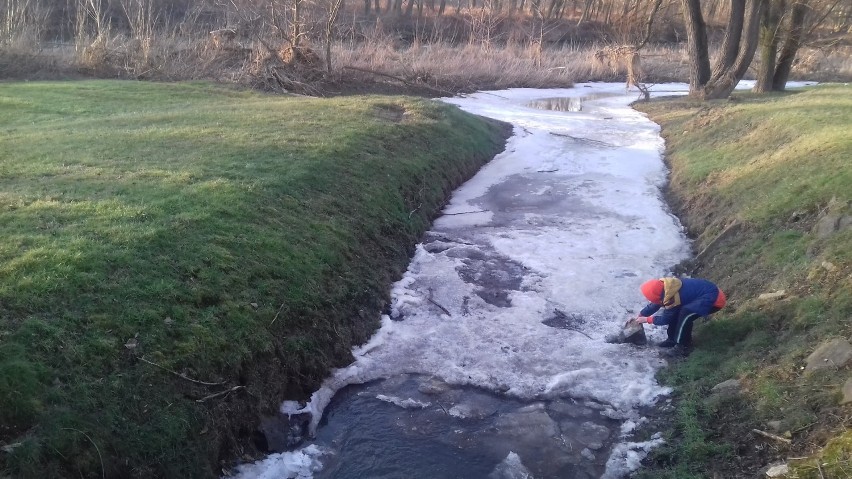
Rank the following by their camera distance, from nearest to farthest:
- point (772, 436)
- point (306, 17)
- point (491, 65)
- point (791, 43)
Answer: point (772, 436) < point (791, 43) < point (306, 17) < point (491, 65)

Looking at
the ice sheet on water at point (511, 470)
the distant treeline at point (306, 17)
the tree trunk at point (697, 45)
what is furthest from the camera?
the tree trunk at point (697, 45)

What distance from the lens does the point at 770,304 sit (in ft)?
23.9

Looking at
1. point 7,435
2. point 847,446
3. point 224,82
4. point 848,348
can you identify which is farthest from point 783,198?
point 224,82

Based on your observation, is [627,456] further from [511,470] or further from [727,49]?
[727,49]

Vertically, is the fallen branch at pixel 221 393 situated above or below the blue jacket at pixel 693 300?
below

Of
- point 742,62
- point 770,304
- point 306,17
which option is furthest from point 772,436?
point 306,17

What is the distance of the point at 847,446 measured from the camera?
463 cm

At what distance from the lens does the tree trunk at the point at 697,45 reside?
23.5m

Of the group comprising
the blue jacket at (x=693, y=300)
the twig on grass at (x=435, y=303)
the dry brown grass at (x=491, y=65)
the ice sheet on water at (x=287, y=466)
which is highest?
the dry brown grass at (x=491, y=65)

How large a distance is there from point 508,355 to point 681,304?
2.02 meters

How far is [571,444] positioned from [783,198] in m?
5.70

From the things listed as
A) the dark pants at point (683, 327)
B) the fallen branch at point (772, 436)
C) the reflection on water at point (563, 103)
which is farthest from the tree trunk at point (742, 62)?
the fallen branch at point (772, 436)

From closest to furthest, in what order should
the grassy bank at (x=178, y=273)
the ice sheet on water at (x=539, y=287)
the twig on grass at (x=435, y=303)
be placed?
1. the grassy bank at (x=178, y=273)
2. the ice sheet on water at (x=539, y=287)
3. the twig on grass at (x=435, y=303)

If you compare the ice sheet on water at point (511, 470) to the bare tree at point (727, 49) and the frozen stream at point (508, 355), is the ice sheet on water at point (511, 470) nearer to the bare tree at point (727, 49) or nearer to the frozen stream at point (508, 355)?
the frozen stream at point (508, 355)
